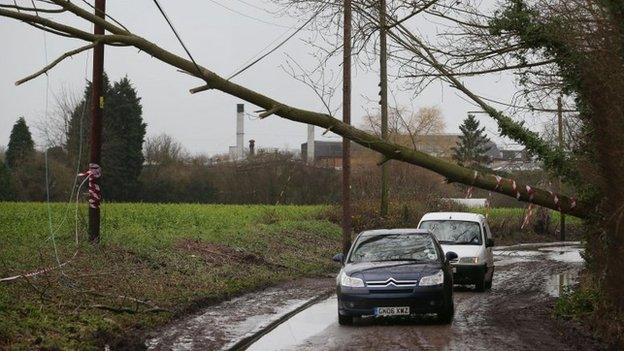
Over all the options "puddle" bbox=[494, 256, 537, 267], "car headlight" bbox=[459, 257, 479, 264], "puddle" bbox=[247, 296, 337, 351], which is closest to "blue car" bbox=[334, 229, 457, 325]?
"puddle" bbox=[247, 296, 337, 351]

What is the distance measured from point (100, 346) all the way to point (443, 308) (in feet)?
18.3

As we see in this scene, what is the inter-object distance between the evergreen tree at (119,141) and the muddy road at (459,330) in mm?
49498

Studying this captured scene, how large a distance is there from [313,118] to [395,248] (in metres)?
3.23

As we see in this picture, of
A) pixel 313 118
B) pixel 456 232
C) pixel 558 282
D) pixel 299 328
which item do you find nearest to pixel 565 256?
pixel 558 282

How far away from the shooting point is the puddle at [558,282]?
71.4 ft

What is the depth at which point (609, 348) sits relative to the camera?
11.9 metres

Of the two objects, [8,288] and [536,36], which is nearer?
[8,288]

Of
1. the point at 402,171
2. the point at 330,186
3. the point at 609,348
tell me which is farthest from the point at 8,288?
the point at 330,186

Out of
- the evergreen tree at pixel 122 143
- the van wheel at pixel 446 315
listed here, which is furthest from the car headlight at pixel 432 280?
the evergreen tree at pixel 122 143

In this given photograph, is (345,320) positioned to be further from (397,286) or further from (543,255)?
(543,255)

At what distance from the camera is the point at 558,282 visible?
25031 mm

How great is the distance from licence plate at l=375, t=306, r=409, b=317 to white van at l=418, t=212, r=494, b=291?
664 centimetres

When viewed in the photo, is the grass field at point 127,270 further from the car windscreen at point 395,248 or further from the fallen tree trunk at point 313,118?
the car windscreen at point 395,248

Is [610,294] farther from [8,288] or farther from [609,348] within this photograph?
[8,288]
